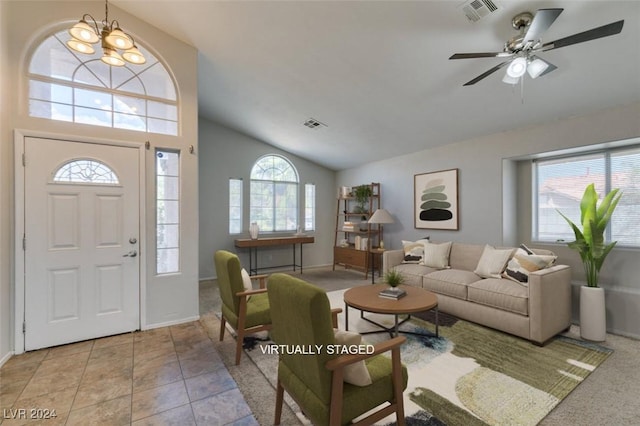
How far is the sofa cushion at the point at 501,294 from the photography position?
2.78m

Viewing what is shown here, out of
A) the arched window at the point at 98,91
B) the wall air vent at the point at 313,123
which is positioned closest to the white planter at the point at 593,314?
the wall air vent at the point at 313,123

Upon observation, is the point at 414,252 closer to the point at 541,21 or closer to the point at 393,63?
the point at 393,63

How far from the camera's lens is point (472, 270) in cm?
390

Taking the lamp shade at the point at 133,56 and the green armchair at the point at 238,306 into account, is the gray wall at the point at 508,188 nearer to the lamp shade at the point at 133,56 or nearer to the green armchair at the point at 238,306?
the green armchair at the point at 238,306

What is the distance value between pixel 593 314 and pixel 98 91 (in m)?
5.58

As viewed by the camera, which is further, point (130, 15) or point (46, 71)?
point (130, 15)

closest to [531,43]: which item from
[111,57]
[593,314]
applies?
[593,314]

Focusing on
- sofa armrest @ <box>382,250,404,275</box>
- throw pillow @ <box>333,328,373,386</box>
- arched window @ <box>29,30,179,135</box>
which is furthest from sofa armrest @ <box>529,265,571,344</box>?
arched window @ <box>29,30,179,135</box>

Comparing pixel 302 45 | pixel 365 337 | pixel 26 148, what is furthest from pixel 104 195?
pixel 365 337

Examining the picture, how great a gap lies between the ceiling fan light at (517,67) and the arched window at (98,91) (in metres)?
3.43

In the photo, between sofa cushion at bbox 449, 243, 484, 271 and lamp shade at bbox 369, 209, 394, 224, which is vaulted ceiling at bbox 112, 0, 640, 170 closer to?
lamp shade at bbox 369, 209, 394, 224

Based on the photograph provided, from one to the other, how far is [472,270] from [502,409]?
2.33 m

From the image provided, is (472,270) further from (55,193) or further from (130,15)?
(130,15)

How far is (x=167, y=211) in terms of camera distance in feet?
11.0
